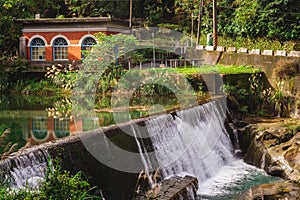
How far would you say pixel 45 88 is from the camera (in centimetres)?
1778

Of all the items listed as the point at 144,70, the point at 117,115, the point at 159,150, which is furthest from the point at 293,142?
the point at 144,70

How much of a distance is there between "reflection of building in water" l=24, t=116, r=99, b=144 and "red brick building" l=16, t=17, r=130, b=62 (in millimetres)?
10164

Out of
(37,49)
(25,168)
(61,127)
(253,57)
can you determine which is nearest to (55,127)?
(61,127)

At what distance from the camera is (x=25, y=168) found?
6.48 m

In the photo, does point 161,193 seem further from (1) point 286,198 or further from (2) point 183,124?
(2) point 183,124

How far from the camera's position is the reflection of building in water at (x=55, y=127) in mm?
9218

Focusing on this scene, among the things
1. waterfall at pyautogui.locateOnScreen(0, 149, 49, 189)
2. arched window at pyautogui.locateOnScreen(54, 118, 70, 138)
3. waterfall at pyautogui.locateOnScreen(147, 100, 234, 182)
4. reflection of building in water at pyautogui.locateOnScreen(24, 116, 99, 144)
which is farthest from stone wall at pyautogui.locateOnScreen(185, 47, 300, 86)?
waterfall at pyautogui.locateOnScreen(0, 149, 49, 189)

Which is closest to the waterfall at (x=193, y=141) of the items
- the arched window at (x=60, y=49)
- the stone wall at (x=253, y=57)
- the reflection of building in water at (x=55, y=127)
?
the reflection of building in water at (x=55, y=127)

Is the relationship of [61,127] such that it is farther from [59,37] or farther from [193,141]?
[59,37]

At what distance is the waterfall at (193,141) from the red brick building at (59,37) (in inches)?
404

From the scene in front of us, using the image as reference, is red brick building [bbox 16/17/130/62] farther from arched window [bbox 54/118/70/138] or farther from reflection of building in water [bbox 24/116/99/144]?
arched window [bbox 54/118/70/138]

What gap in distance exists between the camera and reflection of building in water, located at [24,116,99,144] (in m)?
9.22

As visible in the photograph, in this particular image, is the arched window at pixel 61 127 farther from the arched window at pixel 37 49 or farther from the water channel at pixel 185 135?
the arched window at pixel 37 49

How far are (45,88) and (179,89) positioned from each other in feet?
19.8
